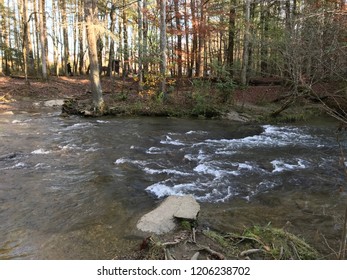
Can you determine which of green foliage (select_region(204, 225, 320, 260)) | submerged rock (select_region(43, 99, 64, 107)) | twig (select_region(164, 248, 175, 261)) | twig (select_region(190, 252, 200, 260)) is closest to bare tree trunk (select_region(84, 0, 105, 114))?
submerged rock (select_region(43, 99, 64, 107))

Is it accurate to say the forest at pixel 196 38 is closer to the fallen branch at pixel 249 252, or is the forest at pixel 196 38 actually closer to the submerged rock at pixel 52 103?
the submerged rock at pixel 52 103

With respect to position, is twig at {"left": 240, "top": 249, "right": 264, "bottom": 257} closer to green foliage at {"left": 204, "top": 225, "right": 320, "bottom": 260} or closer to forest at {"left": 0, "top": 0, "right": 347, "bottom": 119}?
green foliage at {"left": 204, "top": 225, "right": 320, "bottom": 260}

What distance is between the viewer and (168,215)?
450 cm

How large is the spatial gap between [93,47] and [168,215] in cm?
1185

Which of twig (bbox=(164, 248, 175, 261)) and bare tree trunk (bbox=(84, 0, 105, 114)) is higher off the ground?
bare tree trunk (bbox=(84, 0, 105, 114))

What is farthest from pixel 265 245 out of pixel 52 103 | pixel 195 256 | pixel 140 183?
pixel 52 103

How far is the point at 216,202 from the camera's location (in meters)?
5.51

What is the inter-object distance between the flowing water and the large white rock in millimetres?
233

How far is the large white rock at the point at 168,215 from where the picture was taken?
428 centimetres

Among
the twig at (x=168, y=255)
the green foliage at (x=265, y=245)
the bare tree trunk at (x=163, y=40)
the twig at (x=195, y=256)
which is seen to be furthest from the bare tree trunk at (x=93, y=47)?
the twig at (x=195, y=256)

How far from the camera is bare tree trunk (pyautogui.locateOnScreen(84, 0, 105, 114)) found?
1367 cm

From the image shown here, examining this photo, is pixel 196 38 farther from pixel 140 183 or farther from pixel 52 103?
pixel 140 183

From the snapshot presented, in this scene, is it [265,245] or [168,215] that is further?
[168,215]
